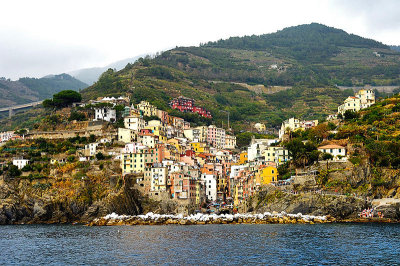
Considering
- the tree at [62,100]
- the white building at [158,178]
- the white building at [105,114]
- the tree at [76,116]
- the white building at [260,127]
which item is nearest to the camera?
the white building at [158,178]

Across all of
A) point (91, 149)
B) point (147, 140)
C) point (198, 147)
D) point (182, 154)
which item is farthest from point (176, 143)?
point (91, 149)

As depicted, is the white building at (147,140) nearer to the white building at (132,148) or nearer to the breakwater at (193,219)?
the white building at (132,148)

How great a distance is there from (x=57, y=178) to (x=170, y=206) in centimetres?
2193

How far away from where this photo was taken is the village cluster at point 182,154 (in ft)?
300

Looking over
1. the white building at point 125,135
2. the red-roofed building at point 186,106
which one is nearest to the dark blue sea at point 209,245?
the white building at point 125,135

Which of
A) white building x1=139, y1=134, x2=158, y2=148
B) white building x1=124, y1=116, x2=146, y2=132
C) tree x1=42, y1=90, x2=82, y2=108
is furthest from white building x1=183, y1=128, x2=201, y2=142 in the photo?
tree x1=42, y1=90, x2=82, y2=108

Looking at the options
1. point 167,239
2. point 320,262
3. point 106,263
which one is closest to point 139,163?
point 167,239

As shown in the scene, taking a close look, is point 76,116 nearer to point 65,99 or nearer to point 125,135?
point 65,99

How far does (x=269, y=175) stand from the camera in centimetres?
8869

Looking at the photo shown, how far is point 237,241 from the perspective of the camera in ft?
187

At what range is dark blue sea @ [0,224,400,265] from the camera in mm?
46031

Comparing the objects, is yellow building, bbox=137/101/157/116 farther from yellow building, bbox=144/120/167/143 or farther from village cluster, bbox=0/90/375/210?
yellow building, bbox=144/120/167/143

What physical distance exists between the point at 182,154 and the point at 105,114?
21329mm

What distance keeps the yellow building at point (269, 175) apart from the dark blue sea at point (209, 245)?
1654 centimetres
